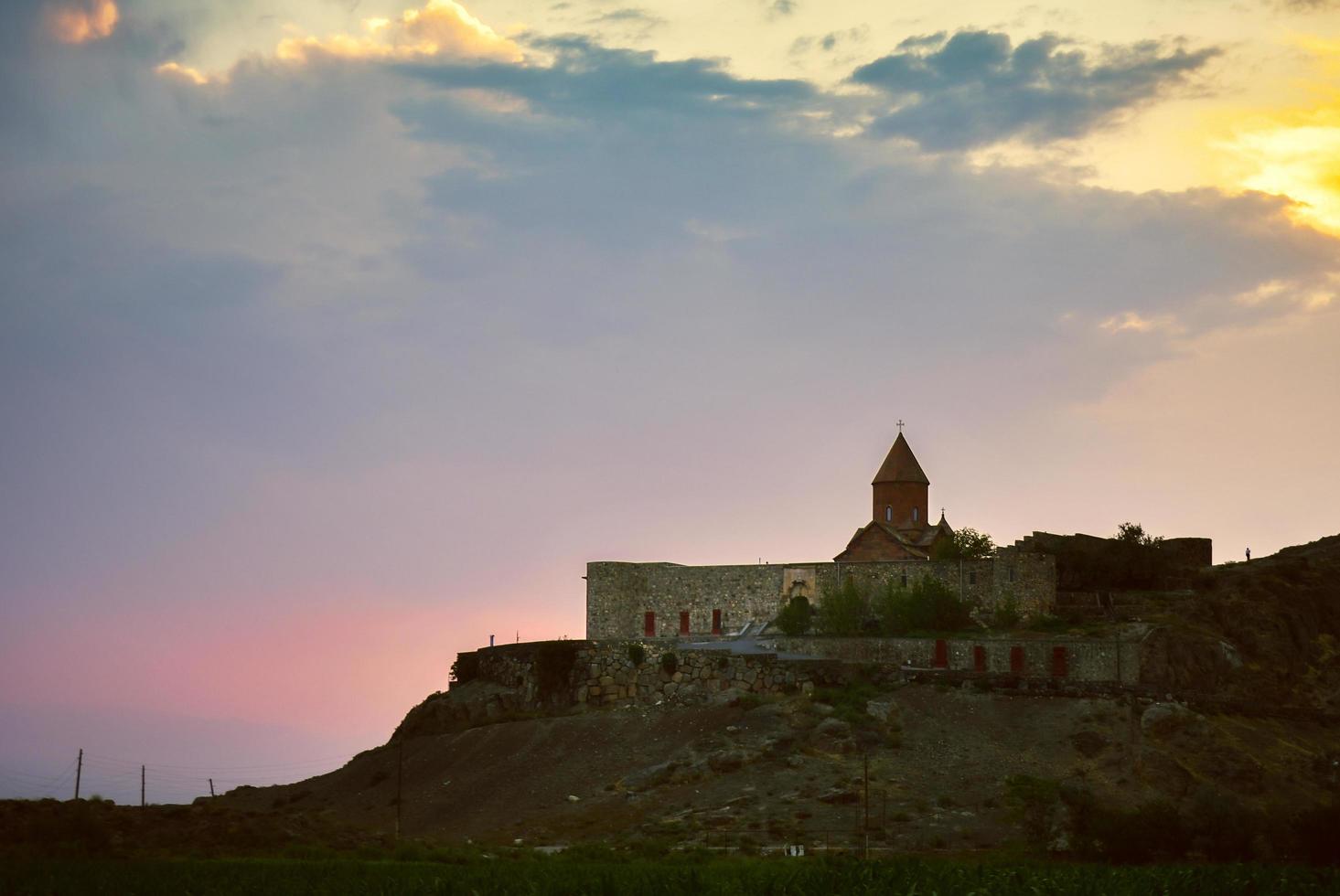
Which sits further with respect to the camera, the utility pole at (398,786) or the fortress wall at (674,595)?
the fortress wall at (674,595)

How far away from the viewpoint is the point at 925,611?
7175cm

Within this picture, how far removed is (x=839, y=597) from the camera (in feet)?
244

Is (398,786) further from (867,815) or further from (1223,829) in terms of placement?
(1223,829)

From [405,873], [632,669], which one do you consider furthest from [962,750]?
[405,873]

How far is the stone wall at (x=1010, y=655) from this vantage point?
219 feet

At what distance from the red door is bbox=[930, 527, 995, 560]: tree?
9.61 metres

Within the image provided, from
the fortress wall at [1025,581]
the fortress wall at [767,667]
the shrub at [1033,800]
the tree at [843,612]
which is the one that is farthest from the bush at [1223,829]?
the tree at [843,612]

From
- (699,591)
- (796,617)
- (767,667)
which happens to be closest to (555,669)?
(767,667)

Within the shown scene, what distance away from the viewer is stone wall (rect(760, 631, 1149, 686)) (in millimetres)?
66812

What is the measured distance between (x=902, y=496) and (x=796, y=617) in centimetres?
1375

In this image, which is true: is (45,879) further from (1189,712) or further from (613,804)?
(1189,712)

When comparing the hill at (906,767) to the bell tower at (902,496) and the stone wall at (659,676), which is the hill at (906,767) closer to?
the stone wall at (659,676)

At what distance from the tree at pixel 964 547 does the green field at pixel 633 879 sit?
111 ft

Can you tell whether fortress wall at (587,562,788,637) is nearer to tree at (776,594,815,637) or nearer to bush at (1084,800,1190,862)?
tree at (776,594,815,637)
